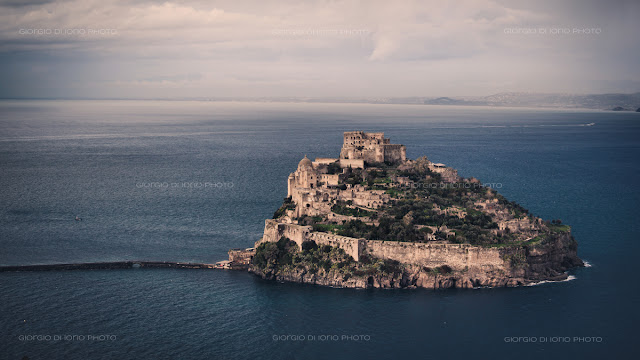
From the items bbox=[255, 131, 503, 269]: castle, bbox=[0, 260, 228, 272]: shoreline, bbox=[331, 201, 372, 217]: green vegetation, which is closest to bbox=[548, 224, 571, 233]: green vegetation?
bbox=[255, 131, 503, 269]: castle

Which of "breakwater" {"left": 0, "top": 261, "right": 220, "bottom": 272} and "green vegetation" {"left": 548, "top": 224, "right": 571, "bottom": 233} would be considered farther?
"green vegetation" {"left": 548, "top": 224, "right": 571, "bottom": 233}

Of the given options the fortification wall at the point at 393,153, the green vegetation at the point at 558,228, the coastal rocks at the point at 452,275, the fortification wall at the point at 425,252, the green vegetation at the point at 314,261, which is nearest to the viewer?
the coastal rocks at the point at 452,275

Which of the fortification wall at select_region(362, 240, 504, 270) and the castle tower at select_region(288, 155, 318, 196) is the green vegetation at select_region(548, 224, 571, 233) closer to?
the fortification wall at select_region(362, 240, 504, 270)

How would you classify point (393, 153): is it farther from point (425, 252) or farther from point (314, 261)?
point (314, 261)

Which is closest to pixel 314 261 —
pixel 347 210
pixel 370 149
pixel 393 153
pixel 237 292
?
pixel 237 292

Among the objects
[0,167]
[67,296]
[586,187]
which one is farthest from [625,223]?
[0,167]

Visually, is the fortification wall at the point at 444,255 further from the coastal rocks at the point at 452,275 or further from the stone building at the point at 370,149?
the stone building at the point at 370,149

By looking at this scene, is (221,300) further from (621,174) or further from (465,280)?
(621,174)

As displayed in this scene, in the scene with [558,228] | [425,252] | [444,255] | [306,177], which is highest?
[306,177]

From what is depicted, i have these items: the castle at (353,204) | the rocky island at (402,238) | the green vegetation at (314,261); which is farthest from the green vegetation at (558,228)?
the green vegetation at (314,261)
